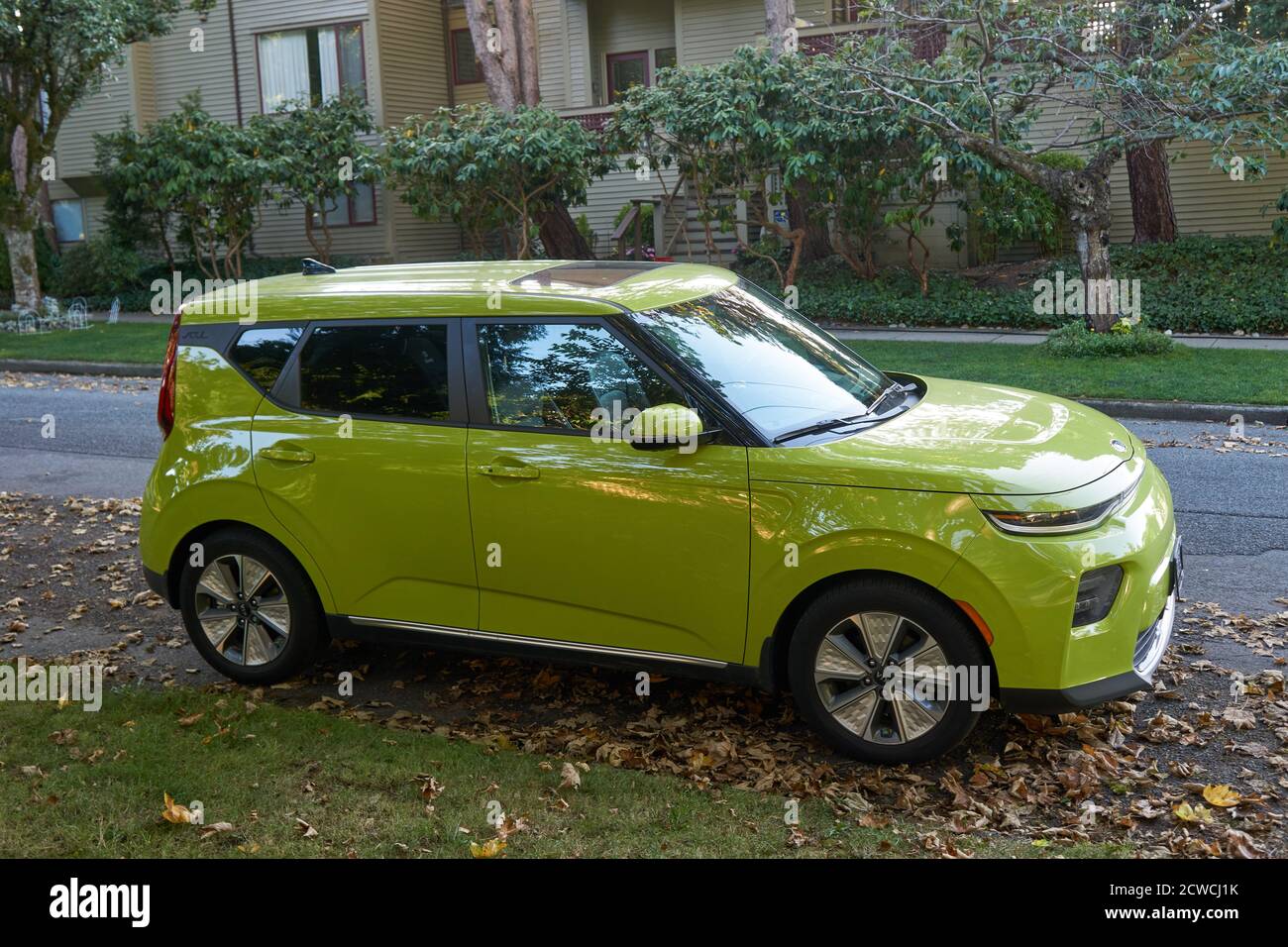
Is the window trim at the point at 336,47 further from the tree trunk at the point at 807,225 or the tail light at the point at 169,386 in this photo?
the tail light at the point at 169,386

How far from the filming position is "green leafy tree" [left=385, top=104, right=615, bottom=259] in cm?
2038

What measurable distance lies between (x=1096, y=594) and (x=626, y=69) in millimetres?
26931

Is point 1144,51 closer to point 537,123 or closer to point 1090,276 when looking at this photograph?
point 1090,276

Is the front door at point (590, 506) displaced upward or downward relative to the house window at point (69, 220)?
downward

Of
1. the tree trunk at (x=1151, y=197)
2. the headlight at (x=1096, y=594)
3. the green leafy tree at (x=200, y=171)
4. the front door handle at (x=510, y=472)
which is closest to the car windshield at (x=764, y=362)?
the front door handle at (x=510, y=472)

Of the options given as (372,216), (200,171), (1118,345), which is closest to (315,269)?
(1118,345)

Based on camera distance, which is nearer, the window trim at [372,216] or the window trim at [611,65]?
the window trim at [611,65]

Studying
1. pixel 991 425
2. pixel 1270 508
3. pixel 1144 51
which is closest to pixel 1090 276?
pixel 1144 51

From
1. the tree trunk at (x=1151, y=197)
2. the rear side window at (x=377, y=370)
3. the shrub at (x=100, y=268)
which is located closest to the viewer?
the rear side window at (x=377, y=370)

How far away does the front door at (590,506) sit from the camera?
196 inches

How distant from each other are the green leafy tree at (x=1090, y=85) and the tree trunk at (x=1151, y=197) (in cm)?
384

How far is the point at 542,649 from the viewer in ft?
17.7

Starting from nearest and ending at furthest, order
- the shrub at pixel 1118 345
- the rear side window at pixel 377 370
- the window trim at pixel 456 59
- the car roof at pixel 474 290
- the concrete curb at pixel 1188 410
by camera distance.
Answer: the car roof at pixel 474 290 → the rear side window at pixel 377 370 → the concrete curb at pixel 1188 410 → the shrub at pixel 1118 345 → the window trim at pixel 456 59

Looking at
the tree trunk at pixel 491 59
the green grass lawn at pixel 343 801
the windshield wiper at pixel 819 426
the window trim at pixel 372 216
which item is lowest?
the green grass lawn at pixel 343 801
